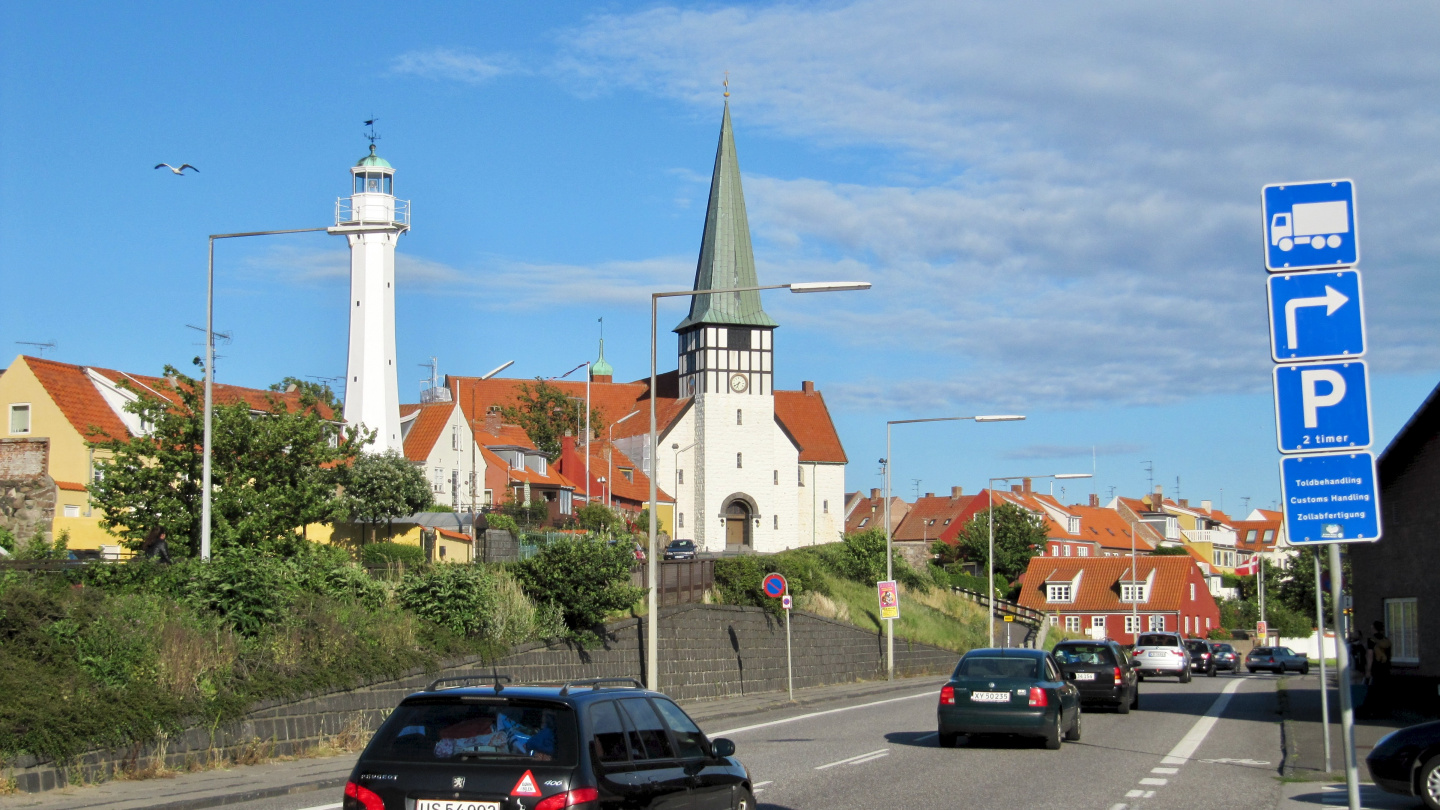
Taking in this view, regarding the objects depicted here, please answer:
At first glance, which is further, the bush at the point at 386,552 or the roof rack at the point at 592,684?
the bush at the point at 386,552

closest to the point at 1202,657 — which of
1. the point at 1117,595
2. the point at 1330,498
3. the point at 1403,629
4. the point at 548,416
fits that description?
the point at 1403,629

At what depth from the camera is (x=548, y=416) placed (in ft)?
320

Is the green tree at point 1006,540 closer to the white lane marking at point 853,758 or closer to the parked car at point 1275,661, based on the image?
the parked car at point 1275,661

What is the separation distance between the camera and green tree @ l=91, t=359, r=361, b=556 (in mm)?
33312

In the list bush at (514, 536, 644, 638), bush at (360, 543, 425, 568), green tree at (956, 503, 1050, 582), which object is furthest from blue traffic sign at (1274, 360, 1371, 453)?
green tree at (956, 503, 1050, 582)

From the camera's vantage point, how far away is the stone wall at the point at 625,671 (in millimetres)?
14938

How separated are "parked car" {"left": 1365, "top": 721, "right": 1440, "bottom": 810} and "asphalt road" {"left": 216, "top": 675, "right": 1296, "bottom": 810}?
3.47ft

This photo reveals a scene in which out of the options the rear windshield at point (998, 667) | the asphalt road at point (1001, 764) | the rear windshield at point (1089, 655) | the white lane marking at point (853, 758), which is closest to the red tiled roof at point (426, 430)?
the asphalt road at point (1001, 764)

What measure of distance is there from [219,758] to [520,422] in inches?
3224

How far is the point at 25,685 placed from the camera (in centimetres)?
1363

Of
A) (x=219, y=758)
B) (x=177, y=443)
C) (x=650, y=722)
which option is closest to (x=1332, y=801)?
(x=650, y=722)

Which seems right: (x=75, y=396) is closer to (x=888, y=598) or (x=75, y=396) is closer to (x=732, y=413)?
(x=888, y=598)

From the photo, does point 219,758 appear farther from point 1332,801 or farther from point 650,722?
point 1332,801

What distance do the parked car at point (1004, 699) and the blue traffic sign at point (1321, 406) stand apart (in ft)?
35.5
